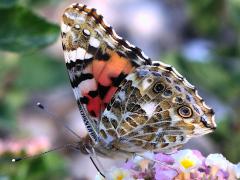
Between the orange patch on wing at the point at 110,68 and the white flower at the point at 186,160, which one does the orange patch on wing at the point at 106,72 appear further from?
the white flower at the point at 186,160

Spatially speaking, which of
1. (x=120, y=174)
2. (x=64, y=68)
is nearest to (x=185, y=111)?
(x=120, y=174)

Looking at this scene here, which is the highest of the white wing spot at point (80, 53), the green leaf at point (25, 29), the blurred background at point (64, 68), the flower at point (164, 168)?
the white wing spot at point (80, 53)

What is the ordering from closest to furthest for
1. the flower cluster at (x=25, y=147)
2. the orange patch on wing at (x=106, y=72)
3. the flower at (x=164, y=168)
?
the flower at (x=164, y=168)
the orange patch on wing at (x=106, y=72)
the flower cluster at (x=25, y=147)

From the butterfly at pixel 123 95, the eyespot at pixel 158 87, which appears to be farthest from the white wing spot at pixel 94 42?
the eyespot at pixel 158 87

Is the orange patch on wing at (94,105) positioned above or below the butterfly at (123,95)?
below

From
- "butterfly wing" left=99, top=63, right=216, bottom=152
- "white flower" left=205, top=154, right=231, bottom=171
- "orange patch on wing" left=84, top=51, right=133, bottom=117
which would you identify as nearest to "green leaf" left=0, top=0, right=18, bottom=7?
"orange patch on wing" left=84, top=51, right=133, bottom=117

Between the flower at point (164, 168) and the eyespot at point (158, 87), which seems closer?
the flower at point (164, 168)

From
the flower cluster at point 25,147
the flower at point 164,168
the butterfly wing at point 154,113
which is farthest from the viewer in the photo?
the flower cluster at point 25,147
